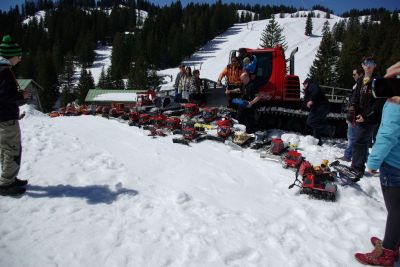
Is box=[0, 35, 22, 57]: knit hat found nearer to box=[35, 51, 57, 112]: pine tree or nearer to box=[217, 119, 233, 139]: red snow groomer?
box=[217, 119, 233, 139]: red snow groomer

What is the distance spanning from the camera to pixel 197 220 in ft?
13.7

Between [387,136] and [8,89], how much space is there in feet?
15.0

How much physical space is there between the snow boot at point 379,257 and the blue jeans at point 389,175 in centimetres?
72

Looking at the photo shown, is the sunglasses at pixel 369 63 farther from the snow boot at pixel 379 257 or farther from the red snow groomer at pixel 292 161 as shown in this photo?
the snow boot at pixel 379 257

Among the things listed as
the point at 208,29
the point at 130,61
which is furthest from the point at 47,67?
the point at 208,29

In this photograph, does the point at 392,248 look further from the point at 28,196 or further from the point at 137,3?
the point at 137,3

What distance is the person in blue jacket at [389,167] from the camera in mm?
2959

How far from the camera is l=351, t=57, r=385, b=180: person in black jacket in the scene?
586 cm

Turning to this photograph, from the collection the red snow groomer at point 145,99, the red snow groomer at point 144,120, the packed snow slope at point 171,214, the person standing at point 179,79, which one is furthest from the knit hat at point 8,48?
the person standing at point 179,79

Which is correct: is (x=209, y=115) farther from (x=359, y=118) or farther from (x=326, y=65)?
→ (x=326, y=65)

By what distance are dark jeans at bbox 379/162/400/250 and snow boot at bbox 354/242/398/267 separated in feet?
0.38

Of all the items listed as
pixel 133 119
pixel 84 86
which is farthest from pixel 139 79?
pixel 133 119

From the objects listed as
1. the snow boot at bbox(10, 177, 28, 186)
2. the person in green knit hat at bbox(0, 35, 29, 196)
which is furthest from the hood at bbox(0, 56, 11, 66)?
the snow boot at bbox(10, 177, 28, 186)

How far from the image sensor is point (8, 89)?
428 centimetres
